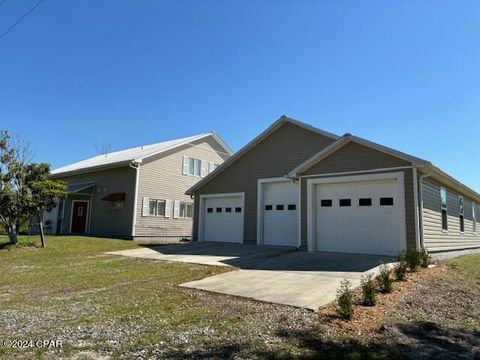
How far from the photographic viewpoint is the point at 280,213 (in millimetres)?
17469

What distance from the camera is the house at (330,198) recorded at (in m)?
12.5

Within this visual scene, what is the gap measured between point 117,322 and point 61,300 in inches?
86.2

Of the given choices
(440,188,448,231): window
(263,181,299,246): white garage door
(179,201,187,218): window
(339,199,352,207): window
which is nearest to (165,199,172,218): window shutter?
(179,201,187,218): window

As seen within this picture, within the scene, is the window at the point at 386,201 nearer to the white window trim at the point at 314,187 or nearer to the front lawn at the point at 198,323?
the white window trim at the point at 314,187

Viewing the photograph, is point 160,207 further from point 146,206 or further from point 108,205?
point 108,205

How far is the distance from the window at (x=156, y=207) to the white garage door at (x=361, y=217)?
12.4m

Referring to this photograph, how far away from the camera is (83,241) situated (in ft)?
62.9

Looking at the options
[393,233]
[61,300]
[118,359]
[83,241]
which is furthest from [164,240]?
[118,359]

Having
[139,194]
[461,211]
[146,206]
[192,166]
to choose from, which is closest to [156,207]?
[146,206]

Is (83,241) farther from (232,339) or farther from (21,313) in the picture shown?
(232,339)

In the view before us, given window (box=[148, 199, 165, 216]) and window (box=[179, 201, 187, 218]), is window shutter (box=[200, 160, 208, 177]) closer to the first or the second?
window (box=[179, 201, 187, 218])

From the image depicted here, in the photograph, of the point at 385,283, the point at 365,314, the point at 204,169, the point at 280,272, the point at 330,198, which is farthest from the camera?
the point at 204,169

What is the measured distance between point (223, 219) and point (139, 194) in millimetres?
6107

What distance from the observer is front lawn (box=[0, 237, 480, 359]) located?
15.8 ft
